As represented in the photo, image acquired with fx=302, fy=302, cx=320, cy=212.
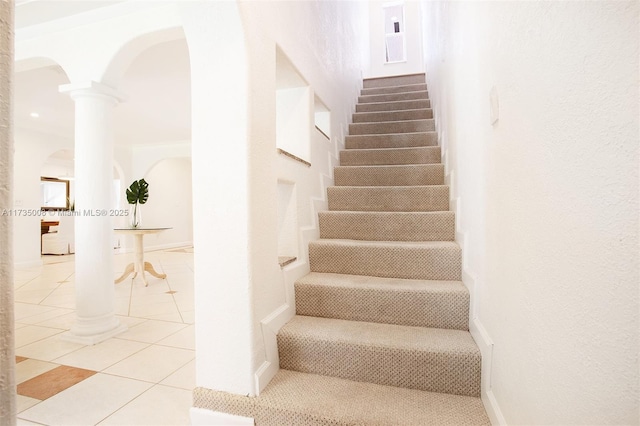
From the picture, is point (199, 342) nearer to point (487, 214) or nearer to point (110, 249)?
point (487, 214)

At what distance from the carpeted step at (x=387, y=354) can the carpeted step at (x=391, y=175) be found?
1.37 meters

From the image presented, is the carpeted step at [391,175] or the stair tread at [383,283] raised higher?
the carpeted step at [391,175]

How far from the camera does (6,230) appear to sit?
12.5 inches

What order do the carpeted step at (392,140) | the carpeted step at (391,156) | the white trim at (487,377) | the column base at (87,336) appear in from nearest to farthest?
the white trim at (487,377)
the column base at (87,336)
the carpeted step at (391,156)
the carpeted step at (392,140)

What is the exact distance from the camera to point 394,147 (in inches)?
126

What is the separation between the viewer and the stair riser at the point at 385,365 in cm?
127

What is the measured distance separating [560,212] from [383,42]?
7639 millimetres

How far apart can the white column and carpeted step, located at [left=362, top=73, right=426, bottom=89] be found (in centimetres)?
426

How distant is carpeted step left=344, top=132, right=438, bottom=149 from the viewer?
3045mm

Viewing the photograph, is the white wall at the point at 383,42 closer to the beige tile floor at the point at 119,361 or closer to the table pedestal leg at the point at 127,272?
the table pedestal leg at the point at 127,272

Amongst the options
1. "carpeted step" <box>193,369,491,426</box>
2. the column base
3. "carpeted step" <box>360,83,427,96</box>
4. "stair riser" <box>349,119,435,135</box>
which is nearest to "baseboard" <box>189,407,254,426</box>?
"carpeted step" <box>193,369,491,426</box>

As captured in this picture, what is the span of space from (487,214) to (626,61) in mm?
814

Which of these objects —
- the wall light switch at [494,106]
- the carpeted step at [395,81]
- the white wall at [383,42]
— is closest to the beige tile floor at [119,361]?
the wall light switch at [494,106]

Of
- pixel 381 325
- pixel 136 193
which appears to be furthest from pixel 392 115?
pixel 136 193
